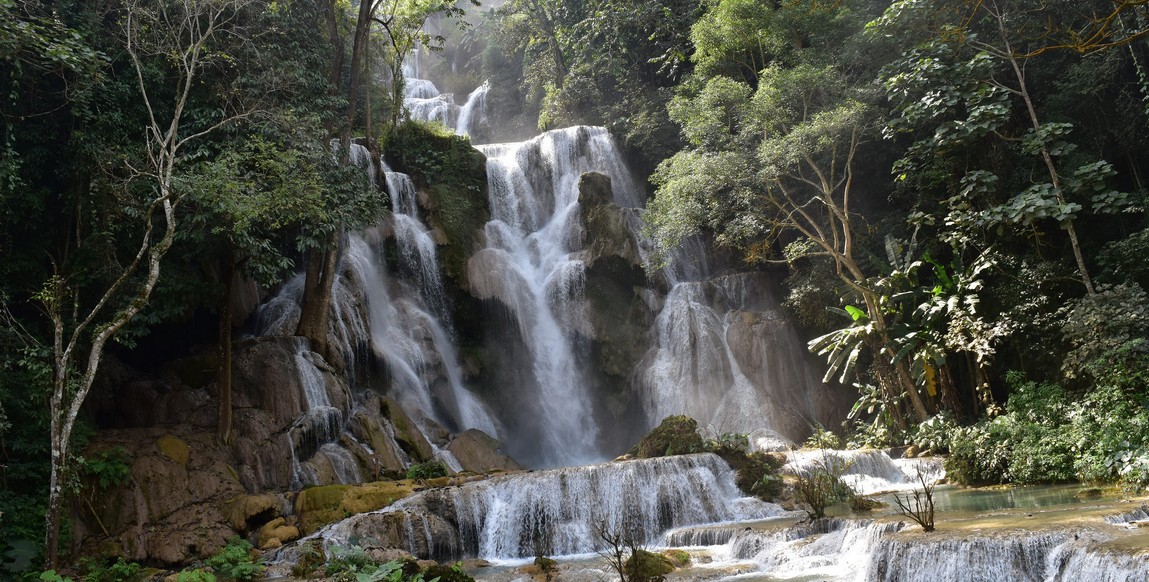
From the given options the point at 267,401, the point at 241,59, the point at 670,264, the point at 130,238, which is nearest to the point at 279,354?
the point at 267,401

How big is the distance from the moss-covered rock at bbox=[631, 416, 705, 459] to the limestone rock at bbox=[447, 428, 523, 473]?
314 cm

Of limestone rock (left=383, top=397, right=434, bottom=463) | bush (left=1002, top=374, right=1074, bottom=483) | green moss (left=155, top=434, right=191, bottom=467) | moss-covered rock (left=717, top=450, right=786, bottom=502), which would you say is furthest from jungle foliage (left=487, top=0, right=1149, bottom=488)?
green moss (left=155, top=434, right=191, bottom=467)

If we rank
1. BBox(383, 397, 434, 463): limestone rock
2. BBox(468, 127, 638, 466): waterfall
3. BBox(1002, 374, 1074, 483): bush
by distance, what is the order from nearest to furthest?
BBox(1002, 374, 1074, 483): bush → BBox(383, 397, 434, 463): limestone rock → BBox(468, 127, 638, 466): waterfall

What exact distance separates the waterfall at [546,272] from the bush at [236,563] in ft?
33.6

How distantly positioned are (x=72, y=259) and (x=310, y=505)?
5.88 m

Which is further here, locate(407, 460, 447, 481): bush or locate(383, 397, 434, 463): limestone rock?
locate(383, 397, 434, 463): limestone rock

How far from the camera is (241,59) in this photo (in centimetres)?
1616

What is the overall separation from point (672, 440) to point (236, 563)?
8.03 metres

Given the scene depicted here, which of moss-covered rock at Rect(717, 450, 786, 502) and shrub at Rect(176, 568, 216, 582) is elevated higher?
shrub at Rect(176, 568, 216, 582)

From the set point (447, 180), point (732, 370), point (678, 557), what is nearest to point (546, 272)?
point (447, 180)

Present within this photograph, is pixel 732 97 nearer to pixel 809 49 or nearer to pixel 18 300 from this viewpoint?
pixel 809 49

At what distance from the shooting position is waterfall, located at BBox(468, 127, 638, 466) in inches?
818

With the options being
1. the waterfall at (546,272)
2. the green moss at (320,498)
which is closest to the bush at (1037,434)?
the waterfall at (546,272)

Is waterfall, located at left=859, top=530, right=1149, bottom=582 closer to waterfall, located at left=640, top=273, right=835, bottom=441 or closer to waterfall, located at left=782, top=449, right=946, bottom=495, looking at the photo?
waterfall, located at left=782, top=449, right=946, bottom=495
